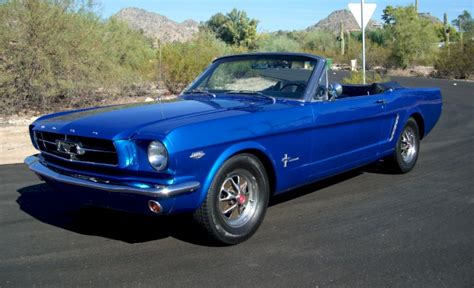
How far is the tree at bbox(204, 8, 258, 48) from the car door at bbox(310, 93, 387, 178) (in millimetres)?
43197

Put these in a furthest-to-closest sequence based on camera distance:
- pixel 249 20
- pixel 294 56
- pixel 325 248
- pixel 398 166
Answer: pixel 249 20 < pixel 398 166 < pixel 294 56 < pixel 325 248

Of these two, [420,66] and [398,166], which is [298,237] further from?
[420,66]

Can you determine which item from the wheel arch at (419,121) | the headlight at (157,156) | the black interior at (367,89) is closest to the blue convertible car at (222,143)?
the headlight at (157,156)

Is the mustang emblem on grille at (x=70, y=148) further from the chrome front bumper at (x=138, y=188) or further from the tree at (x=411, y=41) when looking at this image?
the tree at (x=411, y=41)

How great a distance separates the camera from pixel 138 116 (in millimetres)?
4582

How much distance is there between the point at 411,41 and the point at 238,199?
42.2 m

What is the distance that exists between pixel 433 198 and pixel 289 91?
6.83ft

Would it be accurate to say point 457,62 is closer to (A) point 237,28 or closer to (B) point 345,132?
(A) point 237,28

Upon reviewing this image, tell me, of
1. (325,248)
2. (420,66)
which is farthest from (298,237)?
(420,66)

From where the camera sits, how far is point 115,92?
1853 cm

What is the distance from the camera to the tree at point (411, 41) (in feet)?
143

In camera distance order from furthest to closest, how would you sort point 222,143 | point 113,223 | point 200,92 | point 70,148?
point 200,92 → point 113,223 → point 70,148 → point 222,143

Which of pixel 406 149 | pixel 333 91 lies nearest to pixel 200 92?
pixel 333 91

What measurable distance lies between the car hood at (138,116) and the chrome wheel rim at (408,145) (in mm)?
2776
